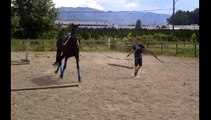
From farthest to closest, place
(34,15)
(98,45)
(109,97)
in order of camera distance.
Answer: (34,15) → (98,45) → (109,97)

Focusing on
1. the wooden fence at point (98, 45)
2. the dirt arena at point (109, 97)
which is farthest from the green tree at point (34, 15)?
the dirt arena at point (109, 97)

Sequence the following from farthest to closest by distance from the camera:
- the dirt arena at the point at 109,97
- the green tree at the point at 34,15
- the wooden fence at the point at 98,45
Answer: the green tree at the point at 34,15 < the wooden fence at the point at 98,45 < the dirt arena at the point at 109,97

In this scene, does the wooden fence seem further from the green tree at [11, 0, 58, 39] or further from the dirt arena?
the dirt arena

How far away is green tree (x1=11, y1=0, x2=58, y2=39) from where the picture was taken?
2881cm

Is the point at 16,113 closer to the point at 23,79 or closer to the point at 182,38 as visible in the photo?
the point at 23,79

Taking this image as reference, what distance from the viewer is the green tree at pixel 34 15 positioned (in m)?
28.8

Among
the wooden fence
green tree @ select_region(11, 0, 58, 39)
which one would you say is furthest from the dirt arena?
green tree @ select_region(11, 0, 58, 39)

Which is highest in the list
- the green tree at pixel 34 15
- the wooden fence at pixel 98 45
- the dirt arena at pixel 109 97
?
the green tree at pixel 34 15

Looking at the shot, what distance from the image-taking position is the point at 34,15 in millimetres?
29250

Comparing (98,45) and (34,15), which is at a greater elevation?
(34,15)

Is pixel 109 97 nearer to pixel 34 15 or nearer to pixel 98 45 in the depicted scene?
pixel 98 45

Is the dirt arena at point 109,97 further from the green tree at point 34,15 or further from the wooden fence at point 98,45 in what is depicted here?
the green tree at point 34,15

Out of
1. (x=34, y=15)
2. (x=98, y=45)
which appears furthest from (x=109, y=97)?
(x=34, y=15)
